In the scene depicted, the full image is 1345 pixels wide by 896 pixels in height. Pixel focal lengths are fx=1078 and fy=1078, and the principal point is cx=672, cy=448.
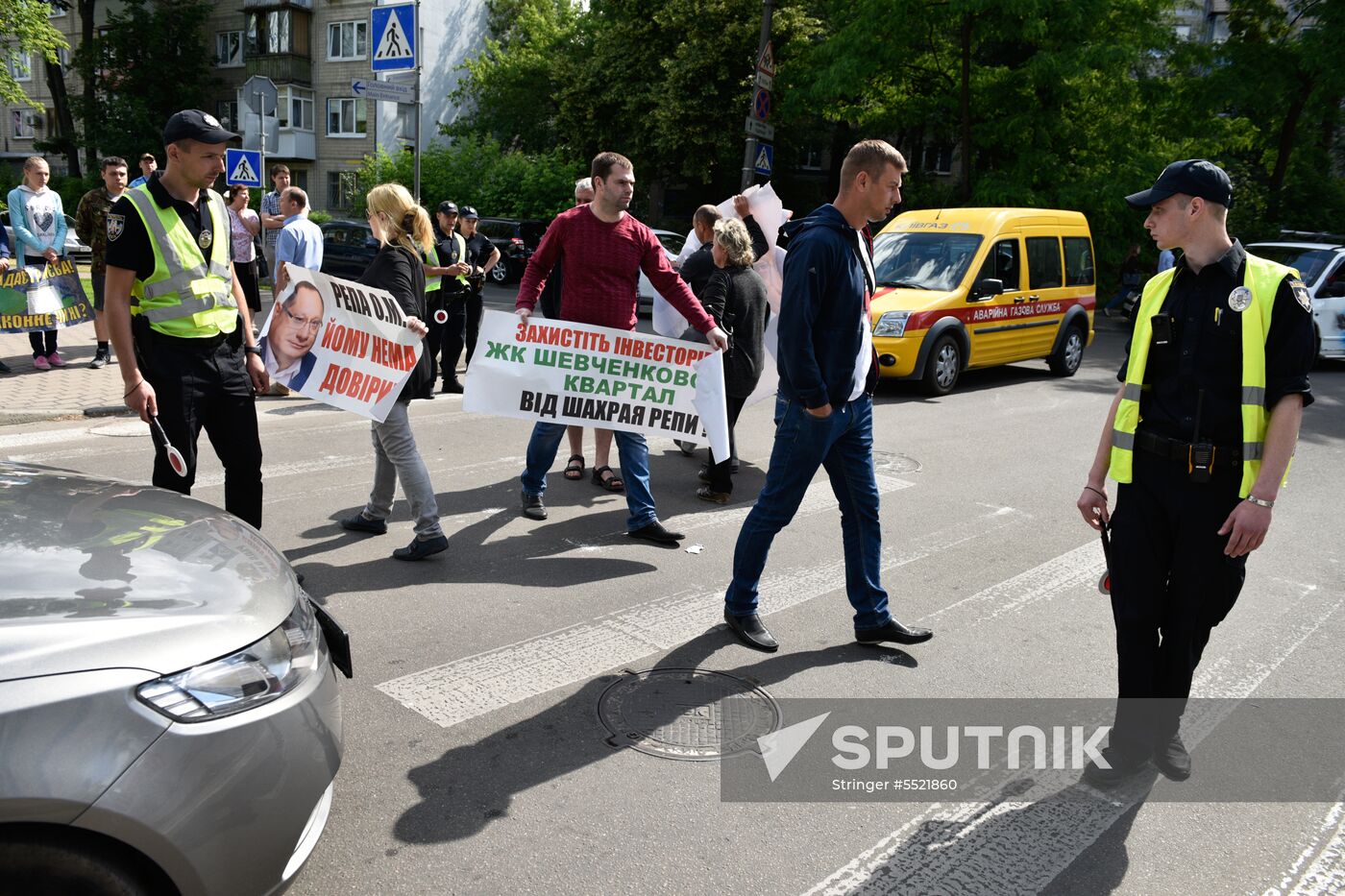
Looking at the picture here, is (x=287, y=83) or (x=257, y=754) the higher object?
(x=287, y=83)

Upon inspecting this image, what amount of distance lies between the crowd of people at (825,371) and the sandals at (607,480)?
57 centimetres

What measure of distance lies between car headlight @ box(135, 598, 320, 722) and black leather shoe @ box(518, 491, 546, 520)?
372 centimetres

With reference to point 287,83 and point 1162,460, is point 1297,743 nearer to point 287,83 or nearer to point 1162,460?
point 1162,460

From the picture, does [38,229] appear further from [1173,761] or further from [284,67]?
[284,67]

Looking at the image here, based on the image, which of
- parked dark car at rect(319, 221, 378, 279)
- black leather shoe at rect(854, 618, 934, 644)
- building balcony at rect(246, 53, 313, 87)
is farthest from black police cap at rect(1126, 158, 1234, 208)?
building balcony at rect(246, 53, 313, 87)

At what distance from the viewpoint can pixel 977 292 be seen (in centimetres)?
1231

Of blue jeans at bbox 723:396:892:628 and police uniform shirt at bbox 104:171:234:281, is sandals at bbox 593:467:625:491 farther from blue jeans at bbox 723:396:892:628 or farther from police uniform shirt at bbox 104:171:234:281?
police uniform shirt at bbox 104:171:234:281

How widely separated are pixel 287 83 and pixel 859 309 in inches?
1732

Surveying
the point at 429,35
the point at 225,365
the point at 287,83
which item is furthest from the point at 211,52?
the point at 225,365

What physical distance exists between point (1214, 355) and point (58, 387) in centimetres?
987

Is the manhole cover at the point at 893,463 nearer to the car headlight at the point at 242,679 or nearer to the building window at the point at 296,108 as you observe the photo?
the car headlight at the point at 242,679

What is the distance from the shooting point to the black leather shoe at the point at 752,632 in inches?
181

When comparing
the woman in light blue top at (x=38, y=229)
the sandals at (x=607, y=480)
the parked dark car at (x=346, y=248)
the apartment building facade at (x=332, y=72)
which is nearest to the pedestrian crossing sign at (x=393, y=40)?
the woman in light blue top at (x=38, y=229)

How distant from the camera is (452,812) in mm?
3227
